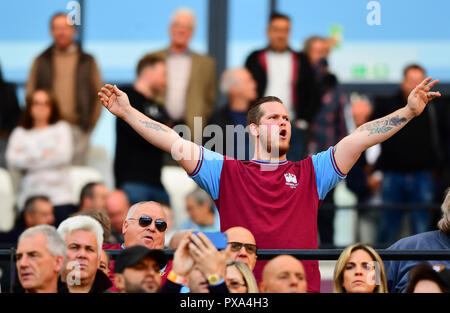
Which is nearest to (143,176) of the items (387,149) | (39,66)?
(39,66)

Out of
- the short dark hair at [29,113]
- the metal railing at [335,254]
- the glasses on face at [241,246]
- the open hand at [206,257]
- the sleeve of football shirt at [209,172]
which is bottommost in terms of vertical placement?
the open hand at [206,257]

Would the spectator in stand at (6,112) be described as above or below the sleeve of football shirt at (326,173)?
above

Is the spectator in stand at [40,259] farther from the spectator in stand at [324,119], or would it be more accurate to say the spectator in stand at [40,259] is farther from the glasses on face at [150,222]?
the spectator in stand at [324,119]

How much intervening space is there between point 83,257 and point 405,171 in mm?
5107

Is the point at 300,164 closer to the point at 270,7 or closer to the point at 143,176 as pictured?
the point at 143,176

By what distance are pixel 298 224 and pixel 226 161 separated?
1.90 ft

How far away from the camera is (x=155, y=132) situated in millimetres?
6410

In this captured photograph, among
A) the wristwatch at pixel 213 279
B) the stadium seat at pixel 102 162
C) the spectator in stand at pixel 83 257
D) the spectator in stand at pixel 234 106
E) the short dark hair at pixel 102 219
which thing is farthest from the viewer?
the stadium seat at pixel 102 162

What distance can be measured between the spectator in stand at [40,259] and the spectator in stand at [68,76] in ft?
15.3

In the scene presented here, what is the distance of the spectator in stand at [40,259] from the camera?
571 centimetres

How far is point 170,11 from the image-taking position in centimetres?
1216

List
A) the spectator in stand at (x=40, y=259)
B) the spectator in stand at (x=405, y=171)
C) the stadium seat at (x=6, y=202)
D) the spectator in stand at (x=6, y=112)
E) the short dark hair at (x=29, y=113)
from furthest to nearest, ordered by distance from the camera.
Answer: the spectator in stand at (x=6, y=112) < the spectator in stand at (x=405, y=171) < the stadium seat at (x=6, y=202) < the short dark hair at (x=29, y=113) < the spectator in stand at (x=40, y=259)

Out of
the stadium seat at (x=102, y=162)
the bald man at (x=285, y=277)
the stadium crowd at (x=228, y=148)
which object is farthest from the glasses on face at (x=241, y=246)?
the stadium seat at (x=102, y=162)

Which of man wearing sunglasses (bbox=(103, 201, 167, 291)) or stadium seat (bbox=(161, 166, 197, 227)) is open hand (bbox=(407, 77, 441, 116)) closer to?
man wearing sunglasses (bbox=(103, 201, 167, 291))
